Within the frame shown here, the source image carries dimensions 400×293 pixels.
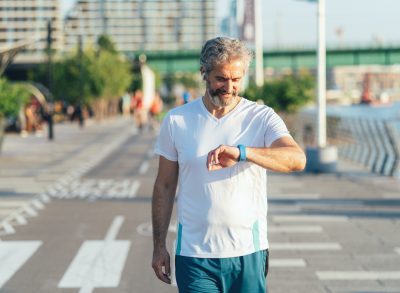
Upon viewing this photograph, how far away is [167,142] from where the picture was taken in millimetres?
3934

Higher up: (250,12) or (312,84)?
(250,12)

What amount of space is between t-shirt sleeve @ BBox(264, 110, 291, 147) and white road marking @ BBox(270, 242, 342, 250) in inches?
255

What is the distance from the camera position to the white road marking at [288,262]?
9102 millimetres

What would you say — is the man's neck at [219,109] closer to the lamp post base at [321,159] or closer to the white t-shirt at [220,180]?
the white t-shirt at [220,180]

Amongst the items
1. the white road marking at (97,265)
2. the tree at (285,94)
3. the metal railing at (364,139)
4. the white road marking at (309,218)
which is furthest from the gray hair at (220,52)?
the tree at (285,94)

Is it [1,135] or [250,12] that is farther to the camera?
[250,12]

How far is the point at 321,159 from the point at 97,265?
1189 cm

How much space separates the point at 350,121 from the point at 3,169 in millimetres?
12123

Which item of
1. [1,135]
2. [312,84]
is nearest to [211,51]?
[1,135]

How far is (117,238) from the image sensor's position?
11.1 metres

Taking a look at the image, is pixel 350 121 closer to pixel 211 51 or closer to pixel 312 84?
pixel 312 84

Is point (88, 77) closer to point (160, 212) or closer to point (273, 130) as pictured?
point (160, 212)

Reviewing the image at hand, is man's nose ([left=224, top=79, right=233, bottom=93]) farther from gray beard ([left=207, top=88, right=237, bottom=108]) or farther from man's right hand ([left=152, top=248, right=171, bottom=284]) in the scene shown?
man's right hand ([left=152, top=248, right=171, bottom=284])

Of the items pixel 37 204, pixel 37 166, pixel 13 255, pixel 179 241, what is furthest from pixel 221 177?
pixel 37 166
